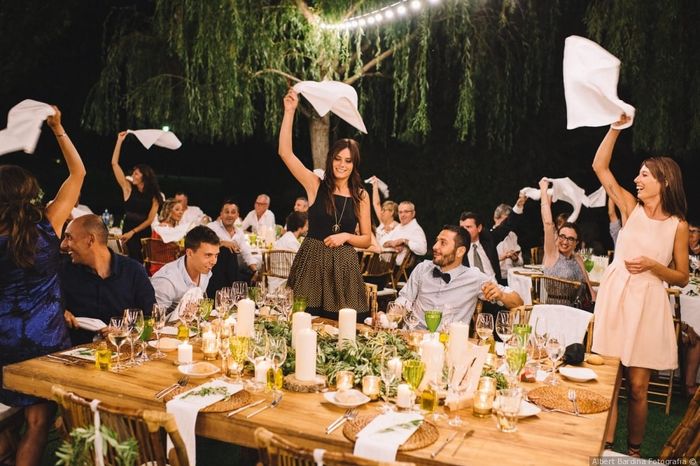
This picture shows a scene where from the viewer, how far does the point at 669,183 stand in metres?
3.85

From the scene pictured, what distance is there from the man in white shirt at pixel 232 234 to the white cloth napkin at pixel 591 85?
4.46 metres

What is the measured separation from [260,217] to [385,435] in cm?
760

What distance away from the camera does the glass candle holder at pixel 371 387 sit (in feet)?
8.80

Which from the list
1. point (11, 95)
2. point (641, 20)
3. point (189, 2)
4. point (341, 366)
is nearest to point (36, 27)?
point (11, 95)

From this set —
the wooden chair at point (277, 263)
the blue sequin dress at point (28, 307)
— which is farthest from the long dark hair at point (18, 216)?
the wooden chair at point (277, 263)

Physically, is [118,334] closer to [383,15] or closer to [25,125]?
[25,125]

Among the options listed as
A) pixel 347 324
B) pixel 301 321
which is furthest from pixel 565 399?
pixel 301 321

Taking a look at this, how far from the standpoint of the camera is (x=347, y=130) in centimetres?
1351

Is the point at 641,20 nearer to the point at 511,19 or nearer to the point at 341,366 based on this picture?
the point at 511,19

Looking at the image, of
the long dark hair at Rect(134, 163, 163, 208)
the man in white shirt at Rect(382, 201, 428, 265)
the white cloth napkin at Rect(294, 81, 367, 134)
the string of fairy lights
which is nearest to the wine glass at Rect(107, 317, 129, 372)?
the white cloth napkin at Rect(294, 81, 367, 134)

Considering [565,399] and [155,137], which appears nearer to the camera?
[565,399]

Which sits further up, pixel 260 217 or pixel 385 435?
pixel 260 217

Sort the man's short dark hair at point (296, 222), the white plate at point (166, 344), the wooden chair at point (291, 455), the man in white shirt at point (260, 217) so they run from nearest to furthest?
the wooden chair at point (291, 455), the white plate at point (166, 344), the man's short dark hair at point (296, 222), the man in white shirt at point (260, 217)

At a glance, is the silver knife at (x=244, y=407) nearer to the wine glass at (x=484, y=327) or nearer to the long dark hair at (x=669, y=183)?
the wine glass at (x=484, y=327)
